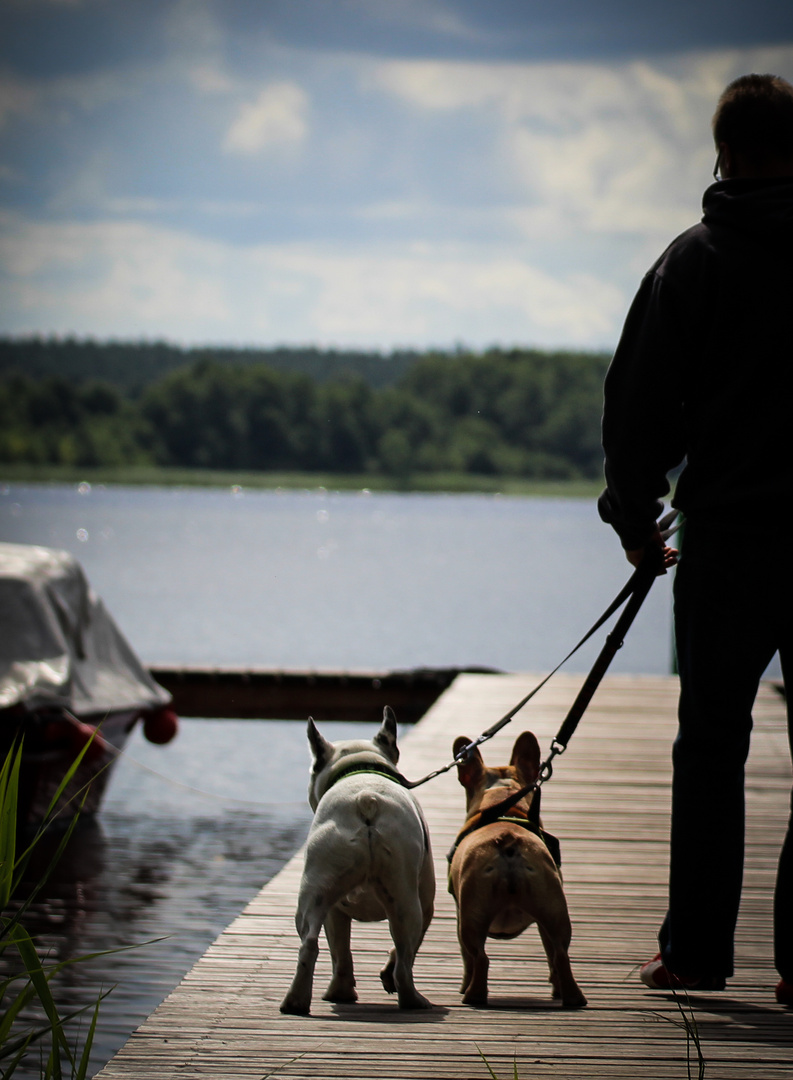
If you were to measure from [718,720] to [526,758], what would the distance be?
0.56 meters

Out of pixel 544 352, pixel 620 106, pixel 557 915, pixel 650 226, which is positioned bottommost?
pixel 557 915

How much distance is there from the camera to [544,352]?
28.2 metres

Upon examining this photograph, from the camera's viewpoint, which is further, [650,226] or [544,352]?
[650,226]

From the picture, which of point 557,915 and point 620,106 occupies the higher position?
point 620,106

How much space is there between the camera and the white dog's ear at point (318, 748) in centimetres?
247

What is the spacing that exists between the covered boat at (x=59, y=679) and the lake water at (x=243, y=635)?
44 cm

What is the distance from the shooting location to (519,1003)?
242 cm

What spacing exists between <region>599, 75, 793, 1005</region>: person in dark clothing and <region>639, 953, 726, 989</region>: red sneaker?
0.12ft

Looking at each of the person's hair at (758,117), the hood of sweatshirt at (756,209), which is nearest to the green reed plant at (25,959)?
the hood of sweatshirt at (756,209)

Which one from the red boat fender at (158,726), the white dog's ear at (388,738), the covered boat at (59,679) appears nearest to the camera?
the white dog's ear at (388,738)

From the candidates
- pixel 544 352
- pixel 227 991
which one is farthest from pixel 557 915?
pixel 544 352

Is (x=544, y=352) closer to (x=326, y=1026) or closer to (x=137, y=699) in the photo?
(x=137, y=699)

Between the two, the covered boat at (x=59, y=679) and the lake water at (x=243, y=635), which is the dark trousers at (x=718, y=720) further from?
the covered boat at (x=59, y=679)

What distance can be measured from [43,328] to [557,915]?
57480 mm
